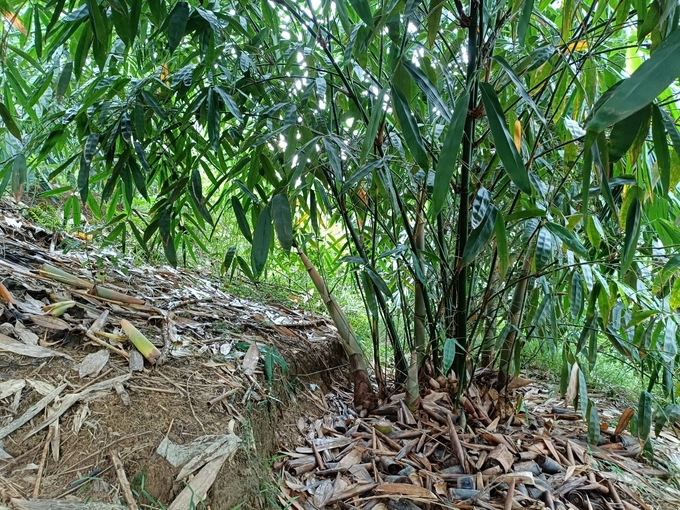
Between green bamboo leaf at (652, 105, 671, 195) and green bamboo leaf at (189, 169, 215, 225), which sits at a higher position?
green bamboo leaf at (652, 105, 671, 195)

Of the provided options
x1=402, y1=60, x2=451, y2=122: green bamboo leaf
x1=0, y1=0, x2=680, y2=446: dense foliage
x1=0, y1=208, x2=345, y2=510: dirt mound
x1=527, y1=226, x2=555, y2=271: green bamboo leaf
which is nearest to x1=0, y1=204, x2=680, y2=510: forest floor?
x1=0, y1=208, x2=345, y2=510: dirt mound

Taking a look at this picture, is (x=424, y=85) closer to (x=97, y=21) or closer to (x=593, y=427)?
(x=97, y=21)

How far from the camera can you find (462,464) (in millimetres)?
910

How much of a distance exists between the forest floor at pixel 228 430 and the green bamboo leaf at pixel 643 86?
29.6 inches

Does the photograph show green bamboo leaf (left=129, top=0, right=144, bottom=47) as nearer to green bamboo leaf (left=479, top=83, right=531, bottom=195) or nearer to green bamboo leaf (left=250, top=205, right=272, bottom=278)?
green bamboo leaf (left=250, top=205, right=272, bottom=278)

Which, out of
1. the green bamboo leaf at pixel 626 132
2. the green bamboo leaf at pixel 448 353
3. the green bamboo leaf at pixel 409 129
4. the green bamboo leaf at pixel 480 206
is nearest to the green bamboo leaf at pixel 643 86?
the green bamboo leaf at pixel 626 132

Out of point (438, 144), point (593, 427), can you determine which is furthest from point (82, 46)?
point (593, 427)

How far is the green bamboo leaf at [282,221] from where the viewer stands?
0.67m

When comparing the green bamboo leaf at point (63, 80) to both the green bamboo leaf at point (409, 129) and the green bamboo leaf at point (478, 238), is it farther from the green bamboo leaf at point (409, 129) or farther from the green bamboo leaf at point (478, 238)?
the green bamboo leaf at point (478, 238)

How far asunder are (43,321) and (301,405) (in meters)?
0.65

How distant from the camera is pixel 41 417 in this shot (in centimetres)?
71

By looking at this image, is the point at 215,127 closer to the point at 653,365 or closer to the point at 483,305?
the point at 483,305

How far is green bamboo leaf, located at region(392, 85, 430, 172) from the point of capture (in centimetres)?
56

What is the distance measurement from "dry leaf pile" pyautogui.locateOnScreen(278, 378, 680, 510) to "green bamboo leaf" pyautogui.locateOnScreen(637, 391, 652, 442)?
0.10 meters
